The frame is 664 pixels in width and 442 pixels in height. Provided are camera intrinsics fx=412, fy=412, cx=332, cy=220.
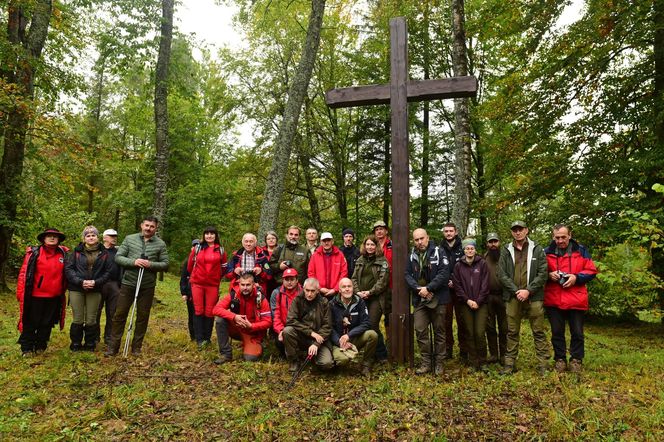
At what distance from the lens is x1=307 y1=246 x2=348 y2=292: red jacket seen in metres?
6.55

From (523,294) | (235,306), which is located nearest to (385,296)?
(523,294)

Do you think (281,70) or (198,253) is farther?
(281,70)

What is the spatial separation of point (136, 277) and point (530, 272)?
5967 mm

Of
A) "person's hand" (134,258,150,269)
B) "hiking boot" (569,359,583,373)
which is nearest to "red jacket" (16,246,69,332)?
"person's hand" (134,258,150,269)

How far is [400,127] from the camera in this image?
6.07 metres

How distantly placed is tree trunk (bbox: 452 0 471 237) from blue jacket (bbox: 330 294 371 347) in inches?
159

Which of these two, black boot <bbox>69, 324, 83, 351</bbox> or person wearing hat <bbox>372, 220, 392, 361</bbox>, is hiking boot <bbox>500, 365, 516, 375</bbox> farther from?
black boot <bbox>69, 324, 83, 351</bbox>

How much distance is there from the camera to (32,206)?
39.1ft

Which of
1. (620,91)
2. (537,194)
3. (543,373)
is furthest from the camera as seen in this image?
(537,194)

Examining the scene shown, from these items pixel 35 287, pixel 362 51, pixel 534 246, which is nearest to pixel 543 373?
pixel 534 246

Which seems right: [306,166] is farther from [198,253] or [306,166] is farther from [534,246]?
[534,246]

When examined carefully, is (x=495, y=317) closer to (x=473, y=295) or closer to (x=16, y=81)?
(x=473, y=295)

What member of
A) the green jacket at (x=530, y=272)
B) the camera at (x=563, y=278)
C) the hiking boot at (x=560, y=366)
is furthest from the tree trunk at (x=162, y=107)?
the hiking boot at (x=560, y=366)

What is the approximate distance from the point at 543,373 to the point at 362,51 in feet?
49.0
